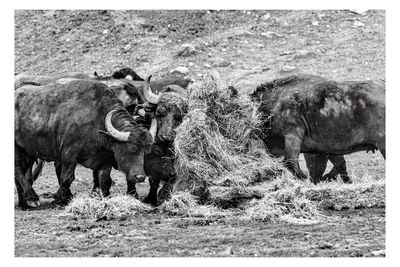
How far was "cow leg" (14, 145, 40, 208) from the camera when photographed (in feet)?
48.6

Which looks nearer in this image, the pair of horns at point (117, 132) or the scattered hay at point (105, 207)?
the scattered hay at point (105, 207)

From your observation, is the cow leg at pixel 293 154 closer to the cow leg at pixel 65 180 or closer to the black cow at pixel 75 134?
the black cow at pixel 75 134

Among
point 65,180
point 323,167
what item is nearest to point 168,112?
point 65,180

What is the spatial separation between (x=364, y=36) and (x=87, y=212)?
15.8 meters

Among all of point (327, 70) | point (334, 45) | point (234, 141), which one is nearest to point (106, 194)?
point (234, 141)

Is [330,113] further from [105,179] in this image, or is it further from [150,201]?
[105,179]

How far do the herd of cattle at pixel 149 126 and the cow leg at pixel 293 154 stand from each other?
0.7 inches

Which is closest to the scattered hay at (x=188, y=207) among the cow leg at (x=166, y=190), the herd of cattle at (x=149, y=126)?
the cow leg at (x=166, y=190)

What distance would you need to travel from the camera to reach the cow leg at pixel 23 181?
14805 mm

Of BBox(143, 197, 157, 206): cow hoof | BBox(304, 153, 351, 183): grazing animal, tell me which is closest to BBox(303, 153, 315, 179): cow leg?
BBox(304, 153, 351, 183): grazing animal

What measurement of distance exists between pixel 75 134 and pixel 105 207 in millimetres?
1828

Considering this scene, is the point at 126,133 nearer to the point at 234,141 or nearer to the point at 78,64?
the point at 234,141

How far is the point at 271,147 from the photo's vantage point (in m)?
15.7

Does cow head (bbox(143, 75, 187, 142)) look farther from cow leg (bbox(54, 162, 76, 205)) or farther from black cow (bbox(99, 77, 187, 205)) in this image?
cow leg (bbox(54, 162, 76, 205))
